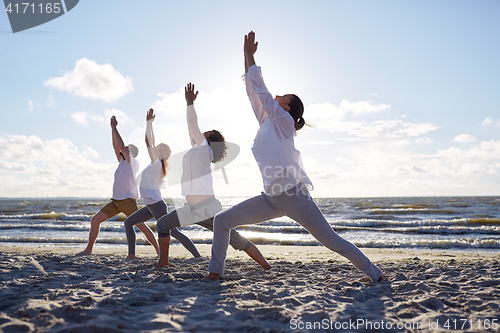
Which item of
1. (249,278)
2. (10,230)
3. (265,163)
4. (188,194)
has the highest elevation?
(265,163)

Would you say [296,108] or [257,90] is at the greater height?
[257,90]

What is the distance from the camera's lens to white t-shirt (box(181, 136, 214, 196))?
3822mm

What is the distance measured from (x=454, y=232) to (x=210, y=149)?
12432mm

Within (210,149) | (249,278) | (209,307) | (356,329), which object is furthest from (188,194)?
(356,329)

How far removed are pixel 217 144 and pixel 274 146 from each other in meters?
1.32

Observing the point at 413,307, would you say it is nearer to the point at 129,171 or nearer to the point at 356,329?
the point at 356,329

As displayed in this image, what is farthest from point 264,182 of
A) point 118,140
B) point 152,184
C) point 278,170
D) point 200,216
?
point 118,140

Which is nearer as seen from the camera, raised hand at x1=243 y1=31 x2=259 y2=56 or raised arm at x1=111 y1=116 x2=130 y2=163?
raised hand at x1=243 y1=31 x2=259 y2=56

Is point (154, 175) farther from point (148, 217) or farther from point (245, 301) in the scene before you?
point (245, 301)

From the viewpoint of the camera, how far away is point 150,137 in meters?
4.90

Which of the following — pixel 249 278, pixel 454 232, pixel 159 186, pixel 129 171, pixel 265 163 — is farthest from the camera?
pixel 454 232

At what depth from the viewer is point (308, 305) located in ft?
8.39

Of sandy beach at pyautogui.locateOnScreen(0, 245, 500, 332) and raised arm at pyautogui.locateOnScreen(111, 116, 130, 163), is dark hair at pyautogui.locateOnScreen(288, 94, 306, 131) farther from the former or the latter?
raised arm at pyautogui.locateOnScreen(111, 116, 130, 163)

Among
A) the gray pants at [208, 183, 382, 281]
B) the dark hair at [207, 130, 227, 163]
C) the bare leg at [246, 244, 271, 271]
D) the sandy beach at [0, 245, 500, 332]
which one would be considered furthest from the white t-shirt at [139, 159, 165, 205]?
the gray pants at [208, 183, 382, 281]
